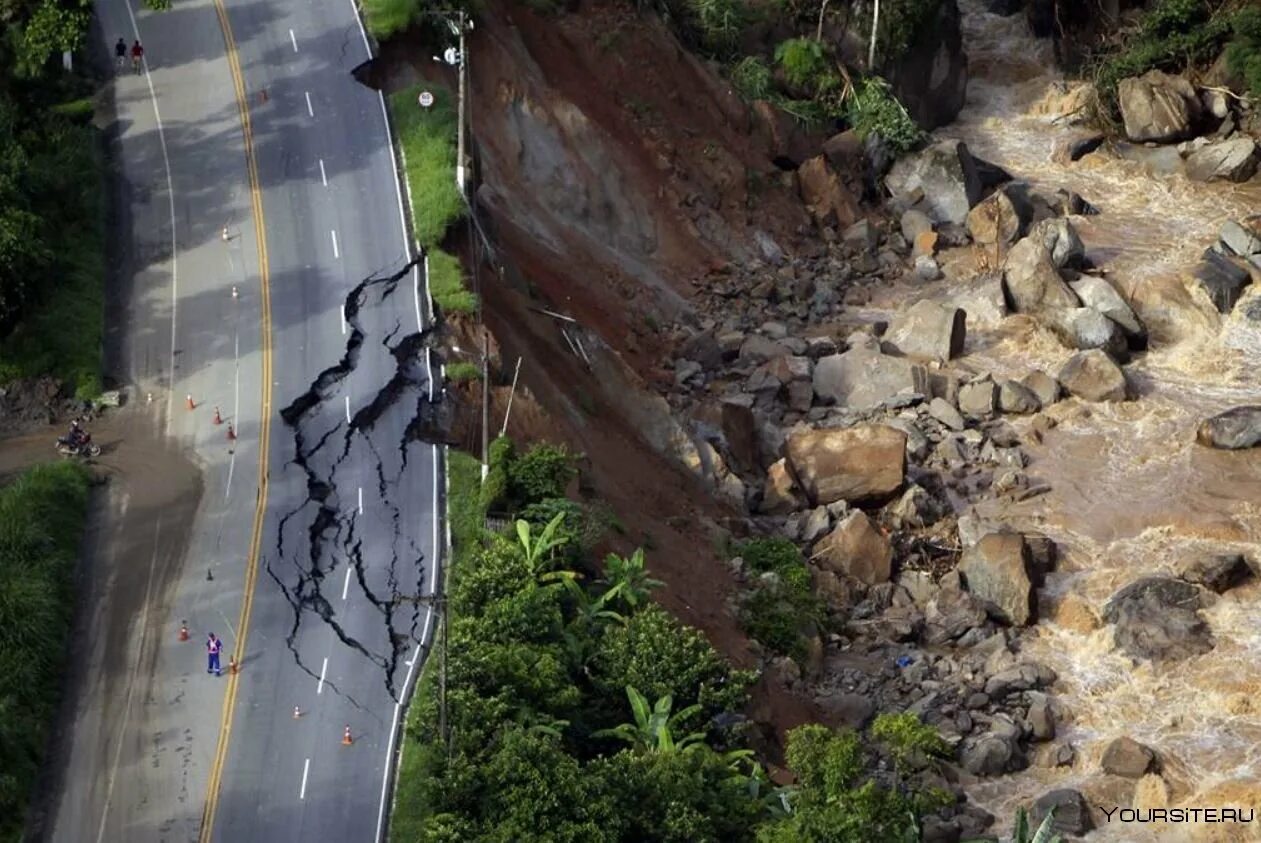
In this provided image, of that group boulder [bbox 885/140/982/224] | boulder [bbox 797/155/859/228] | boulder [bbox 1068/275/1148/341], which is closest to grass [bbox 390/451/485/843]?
boulder [bbox 1068/275/1148/341]

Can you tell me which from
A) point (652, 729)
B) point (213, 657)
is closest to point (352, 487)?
point (213, 657)

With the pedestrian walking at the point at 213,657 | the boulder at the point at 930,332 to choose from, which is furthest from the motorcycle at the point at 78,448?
the boulder at the point at 930,332

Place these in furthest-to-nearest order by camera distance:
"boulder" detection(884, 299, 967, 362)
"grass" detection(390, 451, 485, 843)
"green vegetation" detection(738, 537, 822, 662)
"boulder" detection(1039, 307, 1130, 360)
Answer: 1. "boulder" detection(884, 299, 967, 362)
2. "boulder" detection(1039, 307, 1130, 360)
3. "green vegetation" detection(738, 537, 822, 662)
4. "grass" detection(390, 451, 485, 843)

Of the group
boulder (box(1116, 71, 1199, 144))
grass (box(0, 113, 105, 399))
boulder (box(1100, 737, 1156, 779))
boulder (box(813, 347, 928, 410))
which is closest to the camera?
boulder (box(1100, 737, 1156, 779))

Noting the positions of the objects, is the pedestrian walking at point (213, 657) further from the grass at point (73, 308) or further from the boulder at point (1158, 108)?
the boulder at point (1158, 108)

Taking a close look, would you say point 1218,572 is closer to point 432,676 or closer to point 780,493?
point 780,493

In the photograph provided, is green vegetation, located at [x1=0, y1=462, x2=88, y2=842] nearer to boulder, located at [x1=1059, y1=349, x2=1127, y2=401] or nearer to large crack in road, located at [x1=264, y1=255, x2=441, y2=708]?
large crack in road, located at [x1=264, y1=255, x2=441, y2=708]
